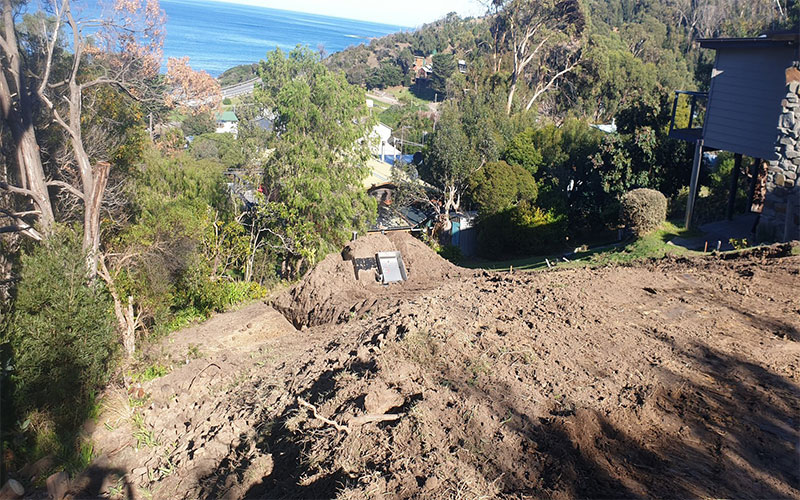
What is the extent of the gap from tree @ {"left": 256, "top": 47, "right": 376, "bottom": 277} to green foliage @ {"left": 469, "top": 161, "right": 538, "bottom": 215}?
24.0 ft

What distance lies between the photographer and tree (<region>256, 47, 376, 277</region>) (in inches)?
666

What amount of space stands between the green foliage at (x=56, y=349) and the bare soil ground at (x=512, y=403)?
0.62m

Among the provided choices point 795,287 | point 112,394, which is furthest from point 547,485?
point 112,394

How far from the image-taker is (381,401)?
18.7 ft

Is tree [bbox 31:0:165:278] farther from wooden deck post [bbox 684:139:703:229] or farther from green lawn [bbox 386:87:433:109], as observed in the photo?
green lawn [bbox 386:87:433:109]

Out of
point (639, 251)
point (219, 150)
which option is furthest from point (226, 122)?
point (639, 251)

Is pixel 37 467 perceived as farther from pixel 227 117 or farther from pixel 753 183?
pixel 227 117

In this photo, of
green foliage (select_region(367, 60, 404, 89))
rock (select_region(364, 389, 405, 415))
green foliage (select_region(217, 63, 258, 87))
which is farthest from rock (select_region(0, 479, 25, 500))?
green foliage (select_region(217, 63, 258, 87))

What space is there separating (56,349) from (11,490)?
2.14 metres

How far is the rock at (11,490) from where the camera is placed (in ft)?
24.2

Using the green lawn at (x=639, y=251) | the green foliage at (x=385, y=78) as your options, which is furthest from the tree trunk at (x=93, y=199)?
the green foliage at (x=385, y=78)

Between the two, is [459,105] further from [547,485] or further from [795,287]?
[547,485]

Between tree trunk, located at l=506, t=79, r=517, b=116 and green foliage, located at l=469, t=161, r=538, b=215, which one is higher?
tree trunk, located at l=506, t=79, r=517, b=116

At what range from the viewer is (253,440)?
616 centimetres
